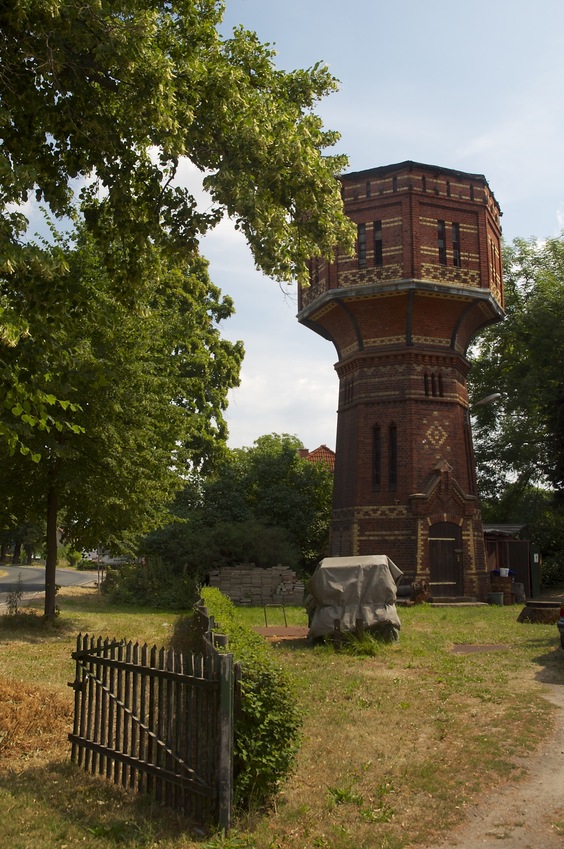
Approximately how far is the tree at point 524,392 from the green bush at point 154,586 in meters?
15.8

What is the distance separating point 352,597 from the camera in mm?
16156

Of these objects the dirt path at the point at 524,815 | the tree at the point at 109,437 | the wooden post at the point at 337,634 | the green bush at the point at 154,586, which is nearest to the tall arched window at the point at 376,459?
the green bush at the point at 154,586

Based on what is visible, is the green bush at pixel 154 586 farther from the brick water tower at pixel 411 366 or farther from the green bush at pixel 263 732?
the green bush at pixel 263 732

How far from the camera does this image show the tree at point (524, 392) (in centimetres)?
3672

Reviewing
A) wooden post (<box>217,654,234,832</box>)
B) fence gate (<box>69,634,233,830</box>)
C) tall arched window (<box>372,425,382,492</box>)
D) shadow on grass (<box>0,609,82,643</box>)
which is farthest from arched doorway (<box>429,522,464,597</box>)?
wooden post (<box>217,654,234,832</box>)

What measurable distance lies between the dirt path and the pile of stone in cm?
2016

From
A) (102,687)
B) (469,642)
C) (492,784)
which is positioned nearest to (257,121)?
(102,687)

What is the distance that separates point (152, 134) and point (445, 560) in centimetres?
2178

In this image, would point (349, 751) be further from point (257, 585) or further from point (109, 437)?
point (257, 585)

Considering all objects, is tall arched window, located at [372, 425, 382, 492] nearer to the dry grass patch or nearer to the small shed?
the small shed

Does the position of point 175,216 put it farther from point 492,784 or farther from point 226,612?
point 492,784

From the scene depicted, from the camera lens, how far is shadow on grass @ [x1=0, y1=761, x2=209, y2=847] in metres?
5.98

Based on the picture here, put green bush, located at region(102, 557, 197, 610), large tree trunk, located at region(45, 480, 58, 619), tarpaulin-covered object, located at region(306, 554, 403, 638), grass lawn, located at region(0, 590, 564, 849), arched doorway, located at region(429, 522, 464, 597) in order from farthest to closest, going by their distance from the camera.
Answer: arched doorway, located at region(429, 522, 464, 597) < green bush, located at region(102, 557, 197, 610) < large tree trunk, located at region(45, 480, 58, 619) < tarpaulin-covered object, located at region(306, 554, 403, 638) < grass lawn, located at region(0, 590, 564, 849)

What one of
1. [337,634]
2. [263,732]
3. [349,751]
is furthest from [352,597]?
[263,732]
